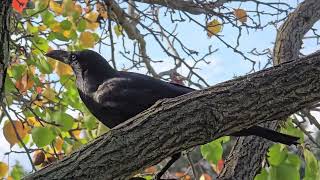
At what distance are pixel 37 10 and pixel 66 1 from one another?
6.4 inches

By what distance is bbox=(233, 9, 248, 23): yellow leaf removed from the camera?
3393 mm

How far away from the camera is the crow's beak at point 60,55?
2552 mm

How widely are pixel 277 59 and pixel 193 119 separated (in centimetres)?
135

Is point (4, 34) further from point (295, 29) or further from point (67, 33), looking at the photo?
point (295, 29)

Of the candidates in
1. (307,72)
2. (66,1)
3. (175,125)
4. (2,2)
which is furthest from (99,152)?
(66,1)

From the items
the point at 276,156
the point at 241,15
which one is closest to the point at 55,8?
the point at 241,15

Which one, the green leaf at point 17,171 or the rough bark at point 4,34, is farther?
the green leaf at point 17,171

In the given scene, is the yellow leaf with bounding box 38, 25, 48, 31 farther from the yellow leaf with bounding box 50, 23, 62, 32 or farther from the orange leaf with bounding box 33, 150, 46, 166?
the orange leaf with bounding box 33, 150, 46, 166

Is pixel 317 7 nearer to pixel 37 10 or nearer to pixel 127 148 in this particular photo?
pixel 37 10

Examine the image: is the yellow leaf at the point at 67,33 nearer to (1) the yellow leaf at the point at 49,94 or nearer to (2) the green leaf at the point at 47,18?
(2) the green leaf at the point at 47,18

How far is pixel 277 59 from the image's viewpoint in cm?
282

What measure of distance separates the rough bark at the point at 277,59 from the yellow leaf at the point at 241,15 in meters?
0.50

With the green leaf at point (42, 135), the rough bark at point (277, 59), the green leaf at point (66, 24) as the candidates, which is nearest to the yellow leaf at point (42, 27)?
the green leaf at point (66, 24)

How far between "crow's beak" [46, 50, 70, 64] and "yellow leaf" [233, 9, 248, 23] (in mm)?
1193
